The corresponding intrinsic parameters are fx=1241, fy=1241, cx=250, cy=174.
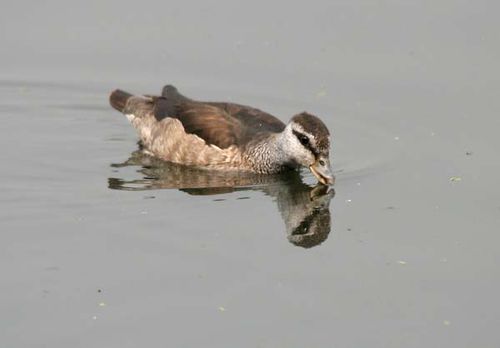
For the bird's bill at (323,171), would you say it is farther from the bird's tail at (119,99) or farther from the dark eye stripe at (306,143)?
the bird's tail at (119,99)

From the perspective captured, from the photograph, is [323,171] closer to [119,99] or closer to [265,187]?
[265,187]

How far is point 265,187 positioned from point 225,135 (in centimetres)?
105

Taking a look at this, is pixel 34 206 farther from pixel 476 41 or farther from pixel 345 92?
pixel 476 41

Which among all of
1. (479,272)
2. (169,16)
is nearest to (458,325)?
(479,272)

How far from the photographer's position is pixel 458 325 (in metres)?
11.7

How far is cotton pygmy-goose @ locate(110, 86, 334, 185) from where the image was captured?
15.5 metres

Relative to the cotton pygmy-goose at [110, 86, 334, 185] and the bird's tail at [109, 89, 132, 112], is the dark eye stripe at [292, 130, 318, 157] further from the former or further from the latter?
the bird's tail at [109, 89, 132, 112]

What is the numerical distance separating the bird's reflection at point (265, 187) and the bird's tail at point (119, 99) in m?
0.82

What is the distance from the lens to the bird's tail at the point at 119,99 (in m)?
17.4

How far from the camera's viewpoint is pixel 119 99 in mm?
17500

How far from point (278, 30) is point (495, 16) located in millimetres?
3436

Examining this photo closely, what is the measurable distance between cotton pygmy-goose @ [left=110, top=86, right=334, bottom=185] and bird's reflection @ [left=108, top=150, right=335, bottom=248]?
0.52ft

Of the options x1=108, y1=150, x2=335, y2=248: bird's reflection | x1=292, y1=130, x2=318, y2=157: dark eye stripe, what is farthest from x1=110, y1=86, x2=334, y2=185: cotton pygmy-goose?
x1=108, y1=150, x2=335, y2=248: bird's reflection

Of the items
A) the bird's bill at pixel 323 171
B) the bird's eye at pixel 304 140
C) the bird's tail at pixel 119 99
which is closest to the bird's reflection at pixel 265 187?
the bird's bill at pixel 323 171
